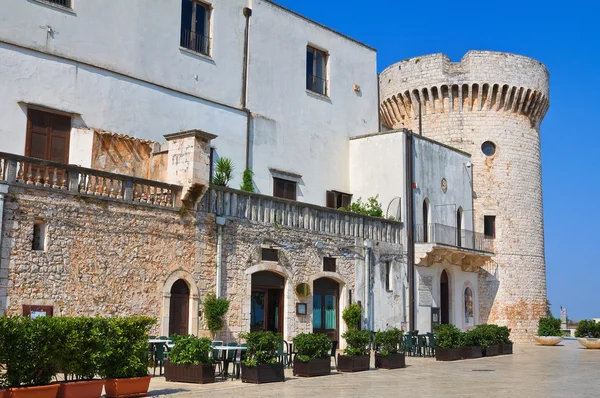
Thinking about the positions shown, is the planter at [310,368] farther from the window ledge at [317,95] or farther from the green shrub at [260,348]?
the window ledge at [317,95]

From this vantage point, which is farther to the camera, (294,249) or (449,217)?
(449,217)

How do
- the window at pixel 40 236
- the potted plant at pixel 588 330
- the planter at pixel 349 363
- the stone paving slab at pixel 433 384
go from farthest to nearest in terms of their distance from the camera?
the potted plant at pixel 588 330 < the planter at pixel 349 363 < the window at pixel 40 236 < the stone paving slab at pixel 433 384

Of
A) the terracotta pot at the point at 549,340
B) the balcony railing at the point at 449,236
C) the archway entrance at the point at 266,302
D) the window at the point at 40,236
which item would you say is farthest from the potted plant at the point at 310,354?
the terracotta pot at the point at 549,340

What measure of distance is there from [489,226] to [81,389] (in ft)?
89.1

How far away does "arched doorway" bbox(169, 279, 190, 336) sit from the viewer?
18.8m

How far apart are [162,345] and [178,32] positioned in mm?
11476

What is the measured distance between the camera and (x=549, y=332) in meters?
34.2

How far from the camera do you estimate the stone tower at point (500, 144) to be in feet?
115

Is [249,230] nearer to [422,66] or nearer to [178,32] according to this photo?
[178,32]

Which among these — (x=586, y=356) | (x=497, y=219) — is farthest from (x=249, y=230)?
(x=497, y=219)

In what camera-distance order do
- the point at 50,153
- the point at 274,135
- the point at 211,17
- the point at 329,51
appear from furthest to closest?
the point at 329,51 → the point at 274,135 → the point at 211,17 → the point at 50,153

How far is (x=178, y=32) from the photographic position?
23.3 m

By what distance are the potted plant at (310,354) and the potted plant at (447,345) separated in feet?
22.5

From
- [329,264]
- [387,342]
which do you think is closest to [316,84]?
[329,264]
